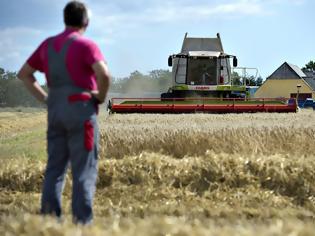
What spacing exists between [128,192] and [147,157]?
33.9 inches

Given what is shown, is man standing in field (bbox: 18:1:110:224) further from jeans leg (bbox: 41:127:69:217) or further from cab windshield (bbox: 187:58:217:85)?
cab windshield (bbox: 187:58:217:85)

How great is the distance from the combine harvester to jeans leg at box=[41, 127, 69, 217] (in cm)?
1121

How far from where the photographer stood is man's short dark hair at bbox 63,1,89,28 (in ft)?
14.2

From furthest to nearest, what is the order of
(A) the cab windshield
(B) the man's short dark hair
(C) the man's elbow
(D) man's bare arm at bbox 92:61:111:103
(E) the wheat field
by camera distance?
(A) the cab windshield < (E) the wheat field < (C) the man's elbow < (B) the man's short dark hair < (D) man's bare arm at bbox 92:61:111:103

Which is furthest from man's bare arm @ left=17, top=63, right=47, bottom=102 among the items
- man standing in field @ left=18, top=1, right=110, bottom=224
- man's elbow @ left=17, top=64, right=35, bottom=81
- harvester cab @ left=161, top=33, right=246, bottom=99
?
harvester cab @ left=161, top=33, right=246, bottom=99

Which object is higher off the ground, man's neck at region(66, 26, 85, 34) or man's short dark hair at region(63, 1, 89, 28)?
man's short dark hair at region(63, 1, 89, 28)

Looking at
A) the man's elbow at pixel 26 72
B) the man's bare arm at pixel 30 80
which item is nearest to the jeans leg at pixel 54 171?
the man's bare arm at pixel 30 80

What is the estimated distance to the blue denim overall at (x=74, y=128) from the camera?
423cm

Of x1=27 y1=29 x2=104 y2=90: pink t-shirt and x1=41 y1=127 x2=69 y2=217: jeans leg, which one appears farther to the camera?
x1=41 y1=127 x2=69 y2=217: jeans leg

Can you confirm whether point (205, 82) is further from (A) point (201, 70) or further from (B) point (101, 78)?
(B) point (101, 78)

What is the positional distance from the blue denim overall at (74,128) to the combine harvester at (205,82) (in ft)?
37.1

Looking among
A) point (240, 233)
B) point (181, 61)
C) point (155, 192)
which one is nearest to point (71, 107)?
point (240, 233)

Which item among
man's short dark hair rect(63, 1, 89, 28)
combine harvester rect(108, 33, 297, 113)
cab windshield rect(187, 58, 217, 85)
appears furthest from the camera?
cab windshield rect(187, 58, 217, 85)

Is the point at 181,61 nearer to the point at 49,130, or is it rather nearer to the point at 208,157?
the point at 208,157
